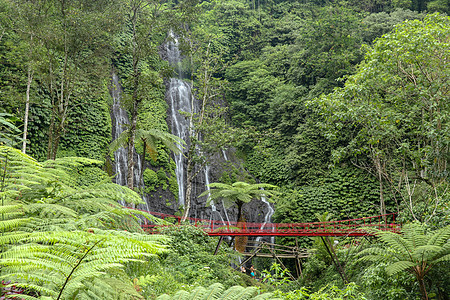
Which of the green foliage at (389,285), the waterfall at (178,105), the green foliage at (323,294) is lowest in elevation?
the green foliage at (389,285)

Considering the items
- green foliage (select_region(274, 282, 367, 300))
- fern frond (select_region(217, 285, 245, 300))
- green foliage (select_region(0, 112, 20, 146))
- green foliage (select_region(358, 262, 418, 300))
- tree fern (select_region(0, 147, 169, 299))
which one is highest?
green foliage (select_region(0, 112, 20, 146))

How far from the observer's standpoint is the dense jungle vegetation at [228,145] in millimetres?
2363

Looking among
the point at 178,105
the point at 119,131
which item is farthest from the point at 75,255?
the point at 178,105

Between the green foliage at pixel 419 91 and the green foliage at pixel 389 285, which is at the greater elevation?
the green foliage at pixel 419 91

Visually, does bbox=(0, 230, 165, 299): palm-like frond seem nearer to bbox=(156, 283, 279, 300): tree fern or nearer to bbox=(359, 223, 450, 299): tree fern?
bbox=(156, 283, 279, 300): tree fern

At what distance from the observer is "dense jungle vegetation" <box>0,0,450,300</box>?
7.75ft

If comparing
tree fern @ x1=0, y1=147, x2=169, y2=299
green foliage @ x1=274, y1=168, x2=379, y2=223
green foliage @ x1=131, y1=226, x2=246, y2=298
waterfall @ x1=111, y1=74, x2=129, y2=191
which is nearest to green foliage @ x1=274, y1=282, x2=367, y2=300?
green foliage @ x1=131, y1=226, x2=246, y2=298

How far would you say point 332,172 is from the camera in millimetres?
16250

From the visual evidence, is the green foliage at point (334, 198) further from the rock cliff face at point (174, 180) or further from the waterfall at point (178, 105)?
the waterfall at point (178, 105)

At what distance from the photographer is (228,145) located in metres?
13.1

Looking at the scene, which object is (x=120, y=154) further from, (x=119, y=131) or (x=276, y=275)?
(x=276, y=275)

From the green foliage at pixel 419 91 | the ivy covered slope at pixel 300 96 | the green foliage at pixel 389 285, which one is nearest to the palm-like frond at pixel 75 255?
the green foliage at pixel 389 285

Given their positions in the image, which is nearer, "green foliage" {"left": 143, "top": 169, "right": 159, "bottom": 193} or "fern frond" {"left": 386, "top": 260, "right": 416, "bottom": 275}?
"fern frond" {"left": 386, "top": 260, "right": 416, "bottom": 275}

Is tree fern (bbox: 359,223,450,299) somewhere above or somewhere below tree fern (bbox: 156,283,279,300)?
below
